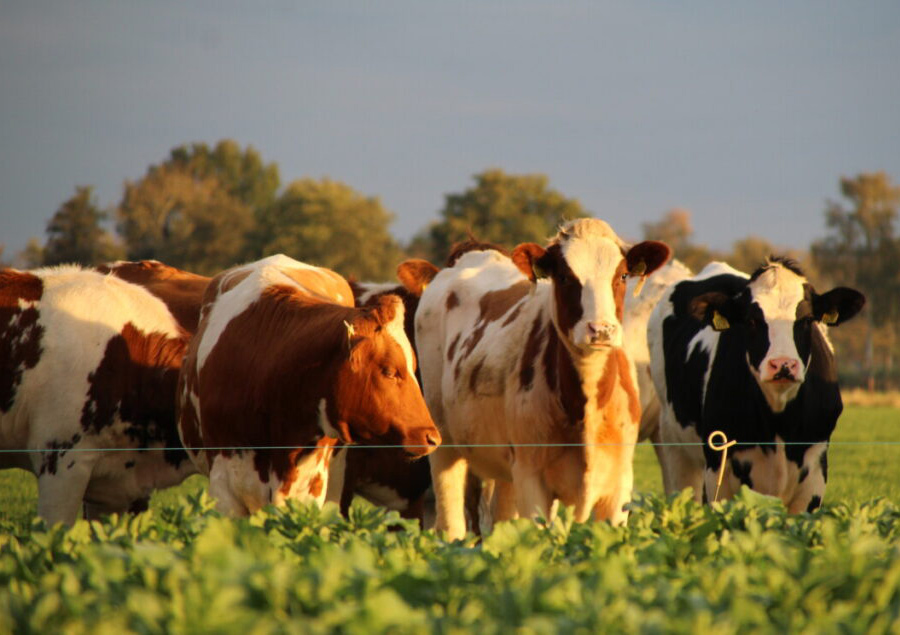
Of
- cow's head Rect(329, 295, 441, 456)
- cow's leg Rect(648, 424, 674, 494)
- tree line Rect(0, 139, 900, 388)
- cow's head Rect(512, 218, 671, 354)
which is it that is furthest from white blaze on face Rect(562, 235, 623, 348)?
tree line Rect(0, 139, 900, 388)

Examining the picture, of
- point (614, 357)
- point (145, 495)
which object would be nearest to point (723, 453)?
point (614, 357)

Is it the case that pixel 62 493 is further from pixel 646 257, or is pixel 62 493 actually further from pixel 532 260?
pixel 646 257

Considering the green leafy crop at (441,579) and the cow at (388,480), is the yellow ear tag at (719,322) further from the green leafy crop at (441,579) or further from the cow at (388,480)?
the green leafy crop at (441,579)

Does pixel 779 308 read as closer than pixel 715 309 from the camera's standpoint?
Yes

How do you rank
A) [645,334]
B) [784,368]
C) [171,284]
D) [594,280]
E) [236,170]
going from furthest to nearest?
[236,170] → [645,334] → [171,284] → [784,368] → [594,280]

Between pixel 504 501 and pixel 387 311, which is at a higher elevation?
pixel 387 311

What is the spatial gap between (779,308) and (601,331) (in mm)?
1884

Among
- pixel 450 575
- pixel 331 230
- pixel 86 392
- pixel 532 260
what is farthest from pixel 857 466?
pixel 331 230

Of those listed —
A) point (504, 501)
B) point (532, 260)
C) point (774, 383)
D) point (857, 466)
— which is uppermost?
point (532, 260)

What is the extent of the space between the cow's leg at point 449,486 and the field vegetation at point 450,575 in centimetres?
439

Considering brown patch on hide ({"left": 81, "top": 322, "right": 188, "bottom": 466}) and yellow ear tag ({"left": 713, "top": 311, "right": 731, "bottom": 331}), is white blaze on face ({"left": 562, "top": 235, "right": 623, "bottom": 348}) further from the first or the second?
brown patch on hide ({"left": 81, "top": 322, "right": 188, "bottom": 466})

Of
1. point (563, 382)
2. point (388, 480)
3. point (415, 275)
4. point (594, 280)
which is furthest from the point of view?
point (415, 275)

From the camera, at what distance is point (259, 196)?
301ft

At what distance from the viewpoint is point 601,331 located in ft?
21.2
